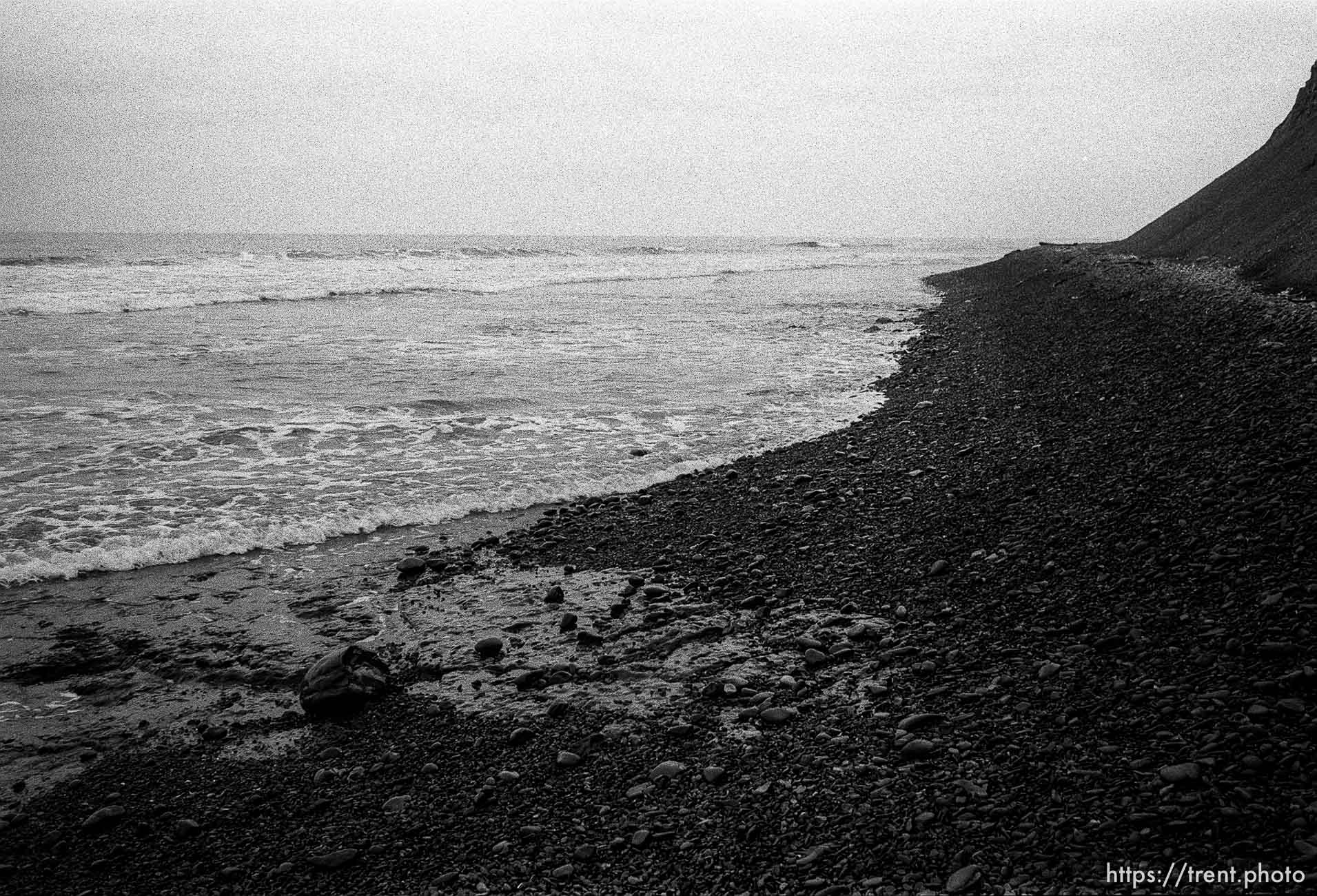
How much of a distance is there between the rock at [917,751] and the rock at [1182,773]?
1.11 meters

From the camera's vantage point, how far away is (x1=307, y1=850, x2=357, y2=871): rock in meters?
4.20

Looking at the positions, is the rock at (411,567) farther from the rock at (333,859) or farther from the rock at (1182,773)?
the rock at (1182,773)

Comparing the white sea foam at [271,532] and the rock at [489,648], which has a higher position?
the white sea foam at [271,532]

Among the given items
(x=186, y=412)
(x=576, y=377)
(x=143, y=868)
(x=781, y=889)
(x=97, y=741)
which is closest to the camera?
(x=781, y=889)

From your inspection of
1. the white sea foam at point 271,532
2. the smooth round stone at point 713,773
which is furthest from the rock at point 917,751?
the white sea foam at point 271,532

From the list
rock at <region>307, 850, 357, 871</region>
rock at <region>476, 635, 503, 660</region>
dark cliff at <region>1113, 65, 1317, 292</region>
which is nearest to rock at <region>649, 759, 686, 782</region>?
rock at <region>307, 850, 357, 871</region>

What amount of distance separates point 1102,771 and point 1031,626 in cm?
182

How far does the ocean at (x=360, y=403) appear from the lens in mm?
9703

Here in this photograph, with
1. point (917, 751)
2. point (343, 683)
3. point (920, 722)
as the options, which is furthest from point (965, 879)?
point (343, 683)

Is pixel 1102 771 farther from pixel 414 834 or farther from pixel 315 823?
pixel 315 823

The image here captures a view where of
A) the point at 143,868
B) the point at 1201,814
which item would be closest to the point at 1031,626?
the point at 1201,814

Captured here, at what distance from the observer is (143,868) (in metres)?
4.31

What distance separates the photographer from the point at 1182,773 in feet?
12.0

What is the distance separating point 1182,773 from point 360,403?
15.1 metres
